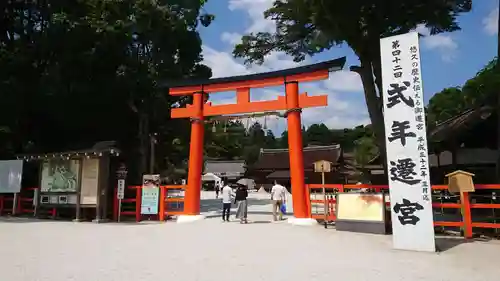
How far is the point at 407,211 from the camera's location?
27.8 ft

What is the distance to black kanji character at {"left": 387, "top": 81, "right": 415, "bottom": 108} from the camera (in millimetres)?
8773

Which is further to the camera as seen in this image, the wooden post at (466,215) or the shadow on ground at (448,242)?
the wooden post at (466,215)

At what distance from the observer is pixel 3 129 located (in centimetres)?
1759

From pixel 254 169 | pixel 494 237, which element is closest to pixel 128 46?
pixel 494 237

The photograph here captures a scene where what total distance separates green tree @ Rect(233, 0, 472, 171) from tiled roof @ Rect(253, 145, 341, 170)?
103 feet

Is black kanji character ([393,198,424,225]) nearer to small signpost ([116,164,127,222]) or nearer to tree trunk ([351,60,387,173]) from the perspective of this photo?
tree trunk ([351,60,387,173])

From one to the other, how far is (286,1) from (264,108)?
358 cm

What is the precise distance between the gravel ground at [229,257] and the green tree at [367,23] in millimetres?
4642

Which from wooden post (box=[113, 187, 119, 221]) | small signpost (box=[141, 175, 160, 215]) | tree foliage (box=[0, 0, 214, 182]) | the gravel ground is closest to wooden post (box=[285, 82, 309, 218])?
the gravel ground

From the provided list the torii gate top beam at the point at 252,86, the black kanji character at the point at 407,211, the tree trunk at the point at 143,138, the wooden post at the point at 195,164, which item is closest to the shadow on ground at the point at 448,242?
the black kanji character at the point at 407,211

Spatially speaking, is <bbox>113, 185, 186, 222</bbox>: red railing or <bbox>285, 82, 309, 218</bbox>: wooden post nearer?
<bbox>285, 82, 309, 218</bbox>: wooden post

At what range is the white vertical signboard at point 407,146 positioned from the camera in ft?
27.3

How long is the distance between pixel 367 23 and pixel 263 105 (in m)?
4.27

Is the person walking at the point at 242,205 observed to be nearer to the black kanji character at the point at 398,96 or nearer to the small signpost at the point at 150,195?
the small signpost at the point at 150,195
